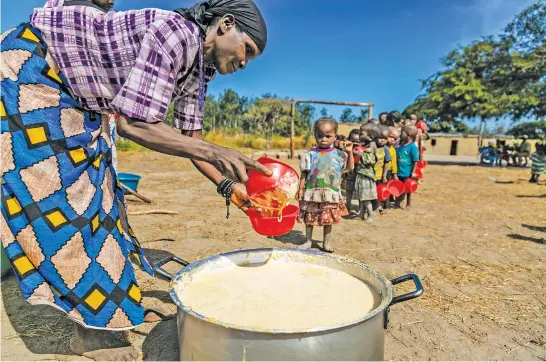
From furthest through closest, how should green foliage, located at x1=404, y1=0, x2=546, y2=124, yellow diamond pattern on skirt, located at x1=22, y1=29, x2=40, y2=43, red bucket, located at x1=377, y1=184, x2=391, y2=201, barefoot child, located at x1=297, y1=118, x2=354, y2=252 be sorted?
green foliage, located at x1=404, y1=0, x2=546, y2=124 < red bucket, located at x1=377, y1=184, x2=391, y2=201 < barefoot child, located at x1=297, y1=118, x2=354, y2=252 < yellow diamond pattern on skirt, located at x1=22, y1=29, x2=40, y2=43

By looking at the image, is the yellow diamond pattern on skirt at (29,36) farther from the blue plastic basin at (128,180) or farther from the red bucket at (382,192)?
the red bucket at (382,192)

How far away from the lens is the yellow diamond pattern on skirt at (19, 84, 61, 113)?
1550 millimetres

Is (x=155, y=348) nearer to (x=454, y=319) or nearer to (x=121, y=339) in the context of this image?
(x=121, y=339)

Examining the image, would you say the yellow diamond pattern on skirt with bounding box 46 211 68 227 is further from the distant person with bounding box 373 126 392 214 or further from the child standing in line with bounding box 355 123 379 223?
the distant person with bounding box 373 126 392 214

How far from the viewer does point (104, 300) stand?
1726mm

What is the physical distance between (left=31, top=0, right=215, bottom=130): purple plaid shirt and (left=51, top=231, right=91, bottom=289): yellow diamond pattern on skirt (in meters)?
0.57

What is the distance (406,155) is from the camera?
19.7 ft

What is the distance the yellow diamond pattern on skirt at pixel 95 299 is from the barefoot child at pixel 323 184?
7.89ft

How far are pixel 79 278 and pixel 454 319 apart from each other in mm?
2173

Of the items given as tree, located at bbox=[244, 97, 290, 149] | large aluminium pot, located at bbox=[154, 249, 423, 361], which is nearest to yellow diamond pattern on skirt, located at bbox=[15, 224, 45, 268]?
large aluminium pot, located at bbox=[154, 249, 423, 361]

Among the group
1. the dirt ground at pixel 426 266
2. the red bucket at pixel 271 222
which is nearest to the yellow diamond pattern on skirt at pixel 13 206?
the dirt ground at pixel 426 266

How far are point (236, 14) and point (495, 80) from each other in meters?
19.4

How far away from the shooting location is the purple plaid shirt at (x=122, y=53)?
144cm

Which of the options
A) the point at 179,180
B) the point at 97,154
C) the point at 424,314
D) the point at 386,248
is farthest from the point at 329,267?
the point at 179,180
